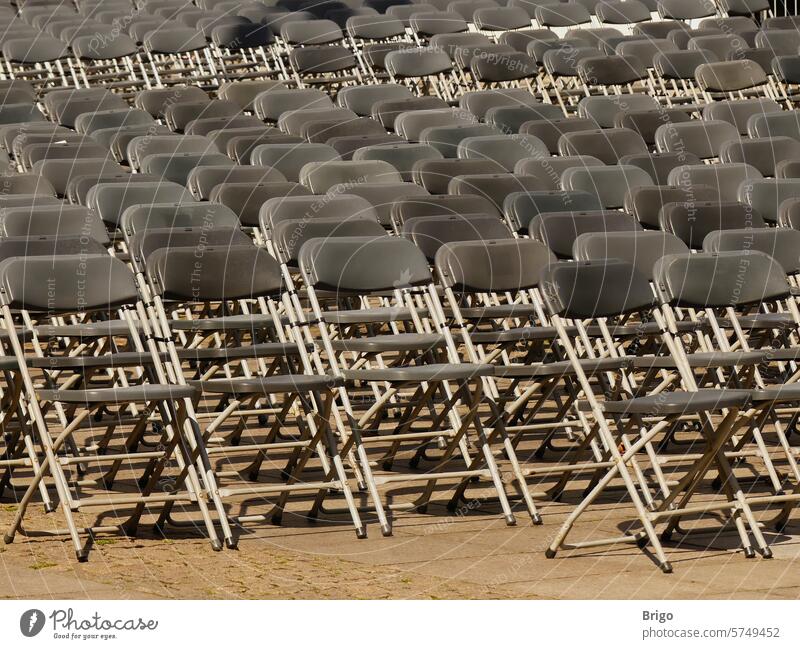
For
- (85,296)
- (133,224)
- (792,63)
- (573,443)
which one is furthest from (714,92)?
(85,296)

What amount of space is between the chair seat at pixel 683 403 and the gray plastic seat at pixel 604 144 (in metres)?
4.65

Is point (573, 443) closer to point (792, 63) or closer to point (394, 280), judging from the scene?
point (394, 280)

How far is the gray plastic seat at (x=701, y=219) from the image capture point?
8.45m

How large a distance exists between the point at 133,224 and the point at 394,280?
1.44m

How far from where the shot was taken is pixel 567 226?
8070mm

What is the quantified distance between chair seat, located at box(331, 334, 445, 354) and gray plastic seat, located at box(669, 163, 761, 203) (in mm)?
3155

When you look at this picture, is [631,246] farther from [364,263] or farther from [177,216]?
[177,216]

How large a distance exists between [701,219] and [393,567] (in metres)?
3.71

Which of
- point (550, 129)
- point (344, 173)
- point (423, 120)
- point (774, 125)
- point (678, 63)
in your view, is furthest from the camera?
point (678, 63)

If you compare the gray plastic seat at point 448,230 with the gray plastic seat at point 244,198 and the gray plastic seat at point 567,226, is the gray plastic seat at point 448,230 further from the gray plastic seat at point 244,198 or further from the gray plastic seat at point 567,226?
the gray plastic seat at point 244,198

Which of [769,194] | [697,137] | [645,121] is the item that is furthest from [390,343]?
[645,121]

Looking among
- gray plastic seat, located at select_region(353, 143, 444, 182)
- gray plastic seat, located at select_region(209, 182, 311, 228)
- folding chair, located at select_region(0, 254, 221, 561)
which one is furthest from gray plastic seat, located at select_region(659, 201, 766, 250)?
folding chair, located at select_region(0, 254, 221, 561)

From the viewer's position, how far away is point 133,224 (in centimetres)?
754

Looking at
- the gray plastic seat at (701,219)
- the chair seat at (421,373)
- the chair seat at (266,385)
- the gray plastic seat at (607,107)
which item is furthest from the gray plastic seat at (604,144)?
the chair seat at (266,385)
